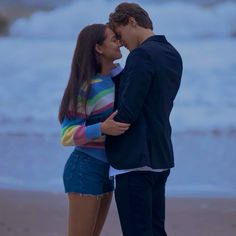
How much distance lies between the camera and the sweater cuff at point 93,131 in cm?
239

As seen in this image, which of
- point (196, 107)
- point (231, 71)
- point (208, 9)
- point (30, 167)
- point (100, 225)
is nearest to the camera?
point (100, 225)

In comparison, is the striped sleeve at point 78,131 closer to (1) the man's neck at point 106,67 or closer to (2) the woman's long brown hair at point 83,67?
(2) the woman's long brown hair at point 83,67

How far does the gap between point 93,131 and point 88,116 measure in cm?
10

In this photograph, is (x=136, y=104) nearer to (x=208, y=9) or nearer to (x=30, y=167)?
(x=30, y=167)

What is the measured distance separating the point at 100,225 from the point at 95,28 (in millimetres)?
726

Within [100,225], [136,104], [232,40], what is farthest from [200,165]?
[232,40]

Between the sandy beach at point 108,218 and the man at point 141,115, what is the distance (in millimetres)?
1582

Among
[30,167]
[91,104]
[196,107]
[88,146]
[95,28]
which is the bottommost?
[196,107]

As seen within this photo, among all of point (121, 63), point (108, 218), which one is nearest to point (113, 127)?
point (108, 218)

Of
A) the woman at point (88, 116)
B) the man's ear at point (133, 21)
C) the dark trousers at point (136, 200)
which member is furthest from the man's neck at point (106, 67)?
the dark trousers at point (136, 200)

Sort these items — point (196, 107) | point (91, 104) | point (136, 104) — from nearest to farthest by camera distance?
point (136, 104)
point (91, 104)
point (196, 107)

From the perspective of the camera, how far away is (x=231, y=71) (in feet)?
39.8

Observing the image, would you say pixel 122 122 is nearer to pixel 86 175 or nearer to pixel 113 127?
pixel 113 127

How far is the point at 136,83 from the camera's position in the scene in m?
2.22
